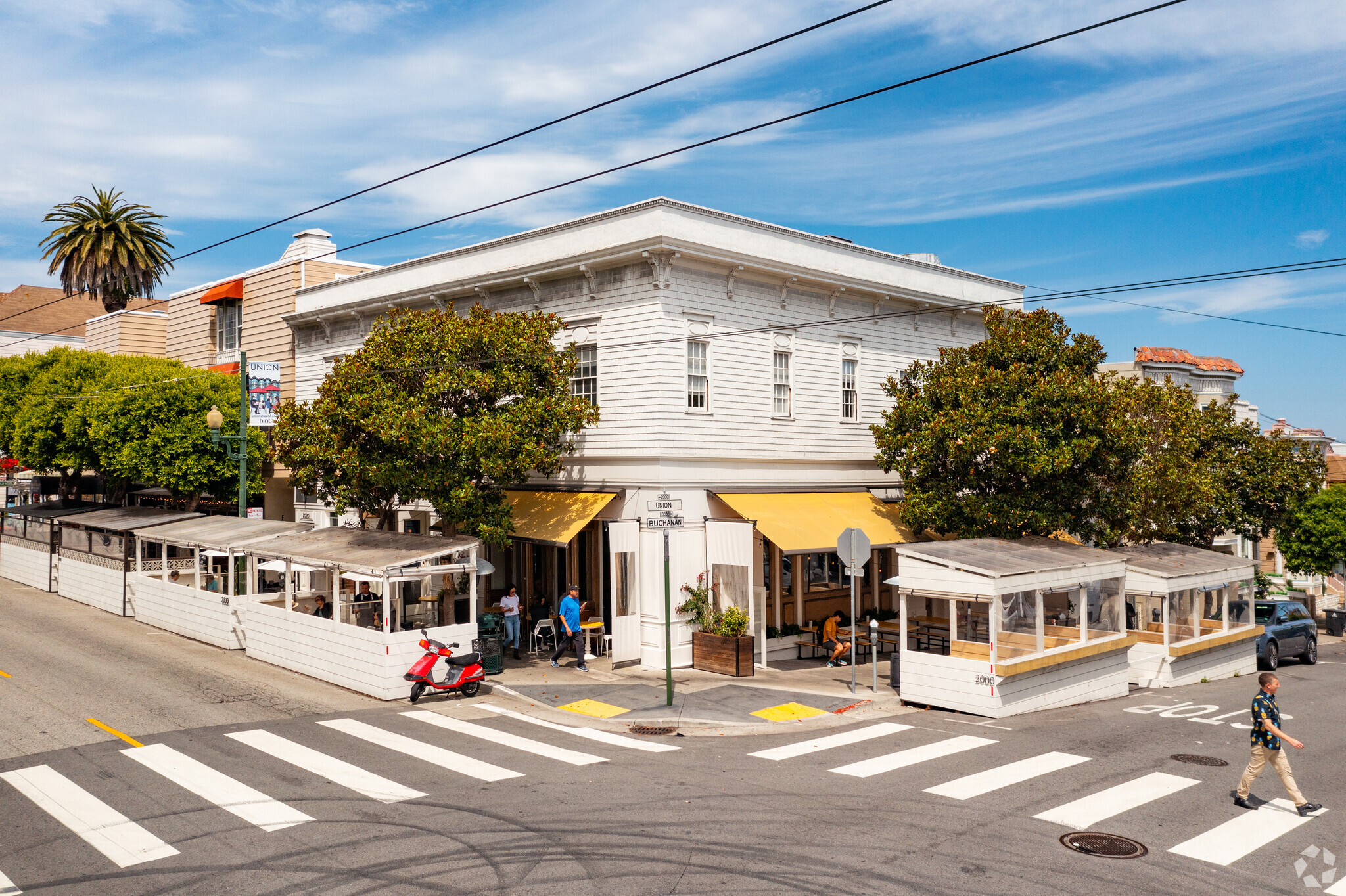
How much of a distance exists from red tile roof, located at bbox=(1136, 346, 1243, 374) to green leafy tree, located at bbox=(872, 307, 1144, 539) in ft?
82.4

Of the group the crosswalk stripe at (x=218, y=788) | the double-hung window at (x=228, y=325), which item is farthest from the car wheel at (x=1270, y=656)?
the double-hung window at (x=228, y=325)

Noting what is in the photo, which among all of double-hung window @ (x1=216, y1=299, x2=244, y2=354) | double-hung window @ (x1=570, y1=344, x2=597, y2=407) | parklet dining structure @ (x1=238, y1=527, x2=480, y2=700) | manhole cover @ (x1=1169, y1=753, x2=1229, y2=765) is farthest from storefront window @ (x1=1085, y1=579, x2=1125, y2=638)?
double-hung window @ (x1=216, y1=299, x2=244, y2=354)

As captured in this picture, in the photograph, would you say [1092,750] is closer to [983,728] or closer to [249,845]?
[983,728]

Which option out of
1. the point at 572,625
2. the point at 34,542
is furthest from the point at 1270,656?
the point at 34,542

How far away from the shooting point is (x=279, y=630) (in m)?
20.7

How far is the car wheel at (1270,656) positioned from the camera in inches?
968

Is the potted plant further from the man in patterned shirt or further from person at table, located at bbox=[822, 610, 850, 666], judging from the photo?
the man in patterned shirt

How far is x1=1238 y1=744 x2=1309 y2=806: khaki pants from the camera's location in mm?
10711

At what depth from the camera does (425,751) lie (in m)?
13.5

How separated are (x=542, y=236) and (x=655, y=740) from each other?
14003 mm

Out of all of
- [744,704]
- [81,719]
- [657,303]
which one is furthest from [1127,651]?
[81,719]

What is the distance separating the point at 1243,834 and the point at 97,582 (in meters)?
29.8

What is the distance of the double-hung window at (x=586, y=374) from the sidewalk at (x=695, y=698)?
6.18 m

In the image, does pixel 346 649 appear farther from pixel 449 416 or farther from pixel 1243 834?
pixel 1243 834
